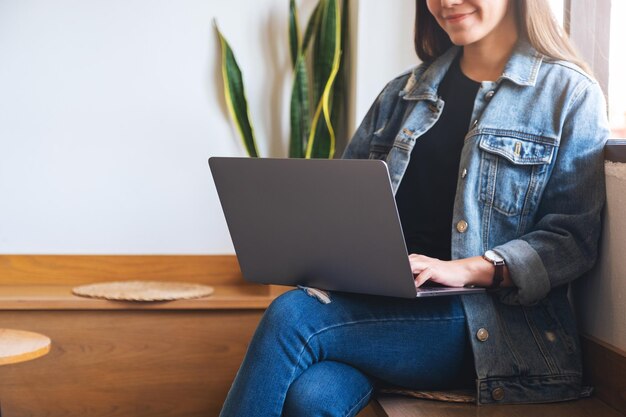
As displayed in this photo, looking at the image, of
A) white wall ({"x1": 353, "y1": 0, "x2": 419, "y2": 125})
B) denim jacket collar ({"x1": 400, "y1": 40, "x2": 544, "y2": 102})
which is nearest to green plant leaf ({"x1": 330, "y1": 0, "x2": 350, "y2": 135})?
white wall ({"x1": 353, "y1": 0, "x2": 419, "y2": 125})

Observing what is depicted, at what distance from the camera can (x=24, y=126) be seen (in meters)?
2.53

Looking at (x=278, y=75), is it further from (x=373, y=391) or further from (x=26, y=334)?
(x=373, y=391)

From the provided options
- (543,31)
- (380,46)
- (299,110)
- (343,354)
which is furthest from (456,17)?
(299,110)

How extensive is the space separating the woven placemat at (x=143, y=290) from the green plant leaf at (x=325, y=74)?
0.53 metres

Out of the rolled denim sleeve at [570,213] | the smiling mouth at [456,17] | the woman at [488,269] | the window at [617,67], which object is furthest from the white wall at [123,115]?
the rolled denim sleeve at [570,213]

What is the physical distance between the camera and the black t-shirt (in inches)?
57.9

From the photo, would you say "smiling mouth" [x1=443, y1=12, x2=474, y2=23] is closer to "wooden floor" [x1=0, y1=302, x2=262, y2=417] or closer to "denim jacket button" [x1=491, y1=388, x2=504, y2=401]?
"denim jacket button" [x1=491, y1=388, x2=504, y2=401]

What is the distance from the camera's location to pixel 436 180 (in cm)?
149

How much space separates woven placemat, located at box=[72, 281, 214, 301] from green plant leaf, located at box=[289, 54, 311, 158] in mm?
502

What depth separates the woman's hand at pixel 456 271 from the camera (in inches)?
50.5

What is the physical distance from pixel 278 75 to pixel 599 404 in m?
1.56

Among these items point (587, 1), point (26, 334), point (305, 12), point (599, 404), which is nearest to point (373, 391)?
point (599, 404)

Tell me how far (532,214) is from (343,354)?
0.39 metres

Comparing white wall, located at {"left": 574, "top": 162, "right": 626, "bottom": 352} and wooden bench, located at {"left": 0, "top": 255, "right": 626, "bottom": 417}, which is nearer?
white wall, located at {"left": 574, "top": 162, "right": 626, "bottom": 352}
